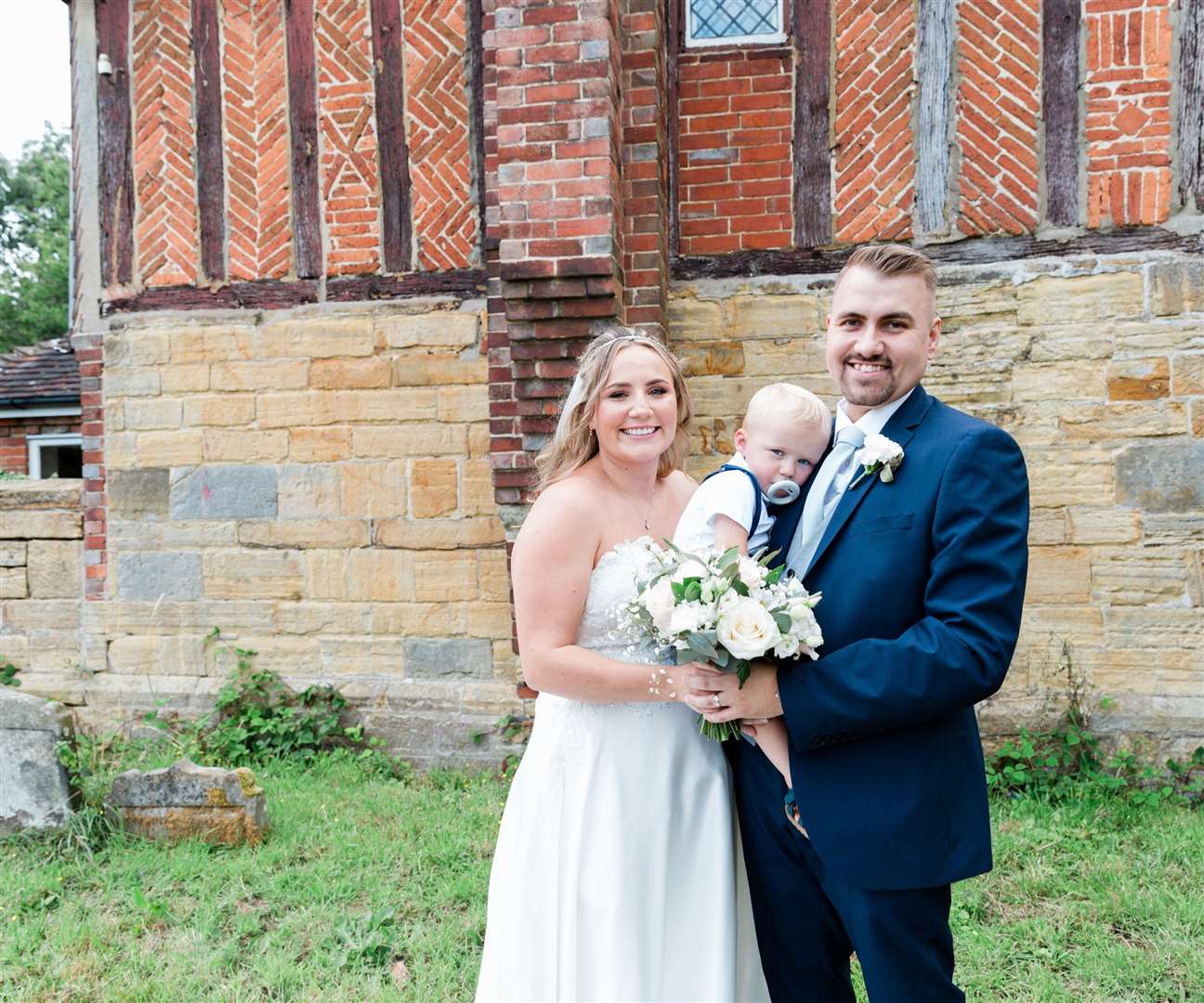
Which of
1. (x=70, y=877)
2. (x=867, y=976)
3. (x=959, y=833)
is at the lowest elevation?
(x=70, y=877)

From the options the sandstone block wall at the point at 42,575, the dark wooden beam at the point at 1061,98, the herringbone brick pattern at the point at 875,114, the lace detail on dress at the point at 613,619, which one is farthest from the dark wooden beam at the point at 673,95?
the sandstone block wall at the point at 42,575

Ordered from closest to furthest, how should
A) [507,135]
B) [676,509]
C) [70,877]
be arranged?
[676,509], [70,877], [507,135]

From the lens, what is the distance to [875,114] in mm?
5422

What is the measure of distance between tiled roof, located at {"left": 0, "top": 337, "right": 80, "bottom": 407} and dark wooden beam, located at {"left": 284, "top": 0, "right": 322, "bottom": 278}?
7.70 metres

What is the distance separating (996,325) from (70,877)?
574 centimetres

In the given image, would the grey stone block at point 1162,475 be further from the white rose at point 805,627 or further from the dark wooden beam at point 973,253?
the white rose at point 805,627

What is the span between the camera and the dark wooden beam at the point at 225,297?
6.26 metres

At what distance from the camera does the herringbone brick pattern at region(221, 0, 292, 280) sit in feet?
20.2

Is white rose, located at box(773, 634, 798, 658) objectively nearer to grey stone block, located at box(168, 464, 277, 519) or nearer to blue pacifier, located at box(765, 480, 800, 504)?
blue pacifier, located at box(765, 480, 800, 504)

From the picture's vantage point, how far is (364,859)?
4605mm

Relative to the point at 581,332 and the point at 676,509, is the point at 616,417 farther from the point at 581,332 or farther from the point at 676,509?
the point at 581,332

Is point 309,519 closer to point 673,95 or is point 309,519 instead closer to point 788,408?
point 673,95

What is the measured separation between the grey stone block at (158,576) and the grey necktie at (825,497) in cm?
533

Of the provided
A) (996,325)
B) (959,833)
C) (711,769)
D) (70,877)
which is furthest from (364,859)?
(996,325)
